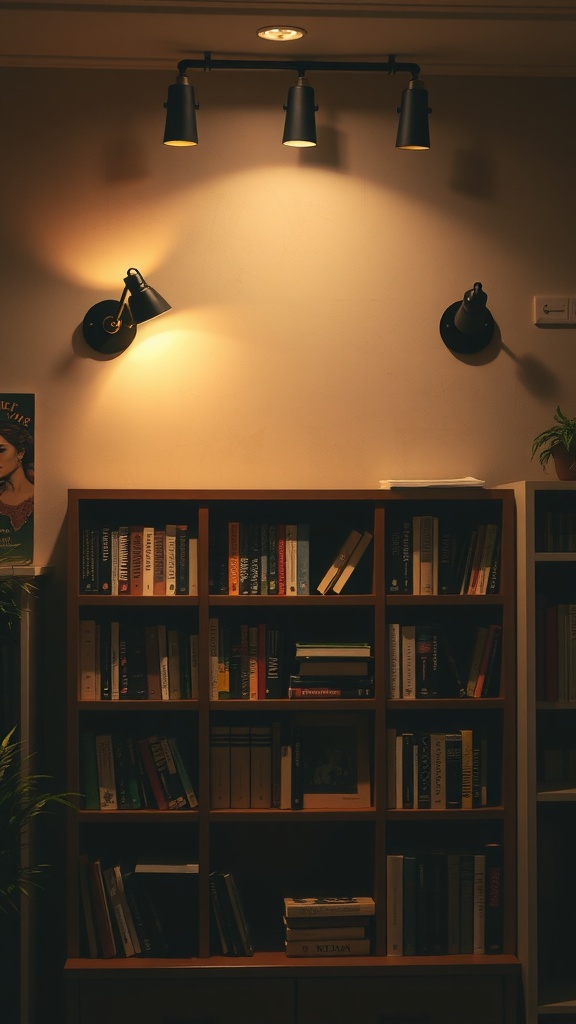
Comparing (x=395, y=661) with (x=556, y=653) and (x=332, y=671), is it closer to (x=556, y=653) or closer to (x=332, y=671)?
Answer: (x=332, y=671)

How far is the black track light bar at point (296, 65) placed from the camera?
112 inches

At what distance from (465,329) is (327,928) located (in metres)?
1.73

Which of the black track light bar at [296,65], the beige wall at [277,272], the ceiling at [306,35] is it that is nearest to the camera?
the ceiling at [306,35]

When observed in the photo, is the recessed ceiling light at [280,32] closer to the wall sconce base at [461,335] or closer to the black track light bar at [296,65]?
the black track light bar at [296,65]

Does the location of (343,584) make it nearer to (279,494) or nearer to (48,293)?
(279,494)

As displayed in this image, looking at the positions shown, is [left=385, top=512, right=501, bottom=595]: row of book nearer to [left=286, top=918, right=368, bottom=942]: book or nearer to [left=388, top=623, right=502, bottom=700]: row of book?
[left=388, top=623, right=502, bottom=700]: row of book

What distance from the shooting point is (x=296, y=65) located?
2.85m

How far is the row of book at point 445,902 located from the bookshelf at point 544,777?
0.26 ft

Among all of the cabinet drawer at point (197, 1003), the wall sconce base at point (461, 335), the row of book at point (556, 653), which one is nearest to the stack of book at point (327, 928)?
the cabinet drawer at point (197, 1003)

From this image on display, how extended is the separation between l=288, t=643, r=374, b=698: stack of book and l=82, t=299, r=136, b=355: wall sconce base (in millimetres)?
1036

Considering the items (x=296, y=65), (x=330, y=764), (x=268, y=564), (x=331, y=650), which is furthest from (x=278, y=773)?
(x=296, y=65)

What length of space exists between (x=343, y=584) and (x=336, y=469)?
0.39 m

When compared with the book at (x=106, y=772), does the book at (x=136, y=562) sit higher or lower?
higher

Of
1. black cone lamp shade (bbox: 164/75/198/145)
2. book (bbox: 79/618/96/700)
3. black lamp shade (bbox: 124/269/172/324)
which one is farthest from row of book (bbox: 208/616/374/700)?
black cone lamp shade (bbox: 164/75/198/145)
